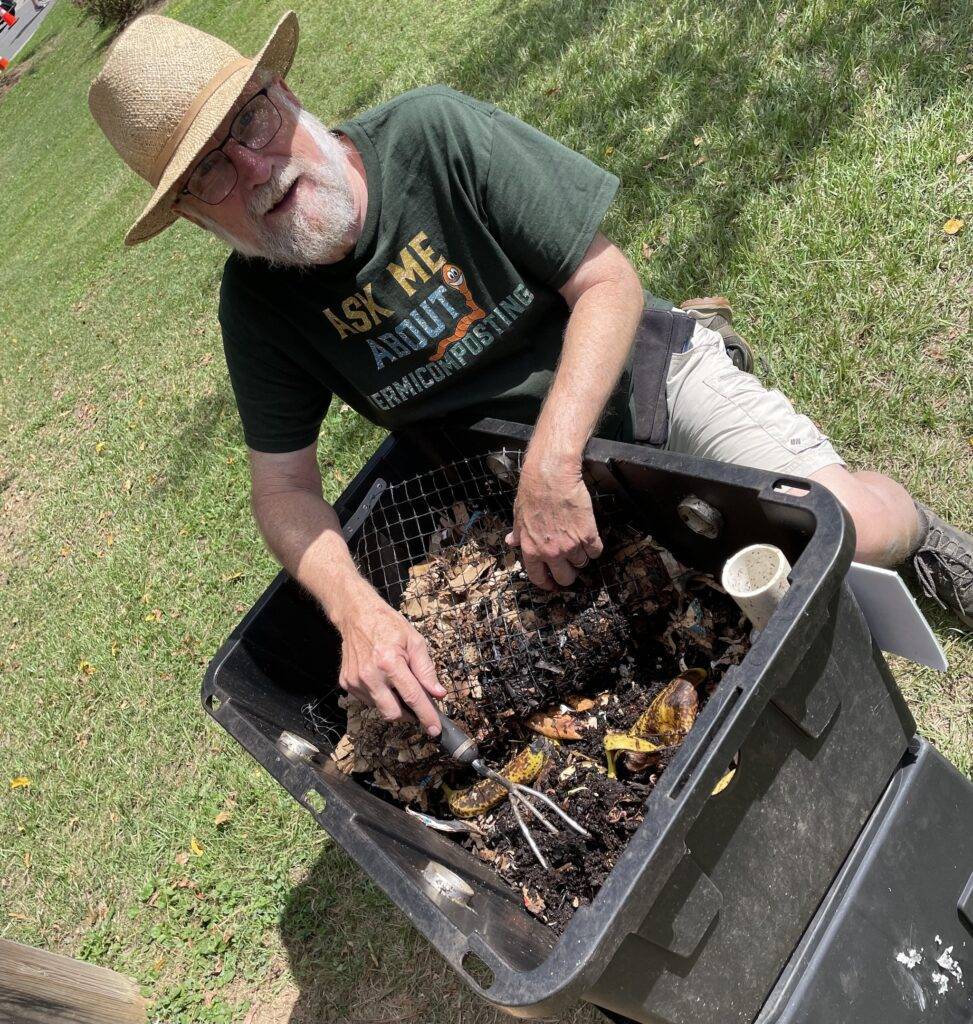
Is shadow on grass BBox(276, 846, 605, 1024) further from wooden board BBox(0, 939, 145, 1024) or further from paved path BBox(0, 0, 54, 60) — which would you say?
paved path BBox(0, 0, 54, 60)

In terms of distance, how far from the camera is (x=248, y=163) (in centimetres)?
184

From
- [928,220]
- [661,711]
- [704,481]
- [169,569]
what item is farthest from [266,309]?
[169,569]

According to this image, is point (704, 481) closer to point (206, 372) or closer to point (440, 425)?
point (440, 425)

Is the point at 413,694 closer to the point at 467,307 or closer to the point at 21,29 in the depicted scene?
the point at 467,307

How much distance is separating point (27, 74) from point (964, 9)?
2224cm

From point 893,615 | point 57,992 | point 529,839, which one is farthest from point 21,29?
point 893,615

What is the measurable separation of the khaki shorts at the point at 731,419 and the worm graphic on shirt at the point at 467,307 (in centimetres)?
53

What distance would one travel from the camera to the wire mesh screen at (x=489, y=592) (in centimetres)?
182

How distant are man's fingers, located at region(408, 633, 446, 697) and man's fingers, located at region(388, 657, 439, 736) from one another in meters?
0.03

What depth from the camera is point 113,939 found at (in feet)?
9.30

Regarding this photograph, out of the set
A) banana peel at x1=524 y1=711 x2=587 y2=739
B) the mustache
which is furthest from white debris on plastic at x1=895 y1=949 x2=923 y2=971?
the mustache

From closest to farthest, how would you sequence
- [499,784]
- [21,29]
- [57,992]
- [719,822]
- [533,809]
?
1. [719,822]
2. [533,809]
3. [499,784]
4. [57,992]
5. [21,29]

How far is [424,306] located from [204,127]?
1.91 ft

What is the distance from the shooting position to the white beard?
6.00 feet
